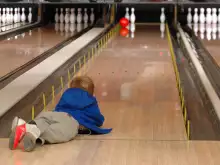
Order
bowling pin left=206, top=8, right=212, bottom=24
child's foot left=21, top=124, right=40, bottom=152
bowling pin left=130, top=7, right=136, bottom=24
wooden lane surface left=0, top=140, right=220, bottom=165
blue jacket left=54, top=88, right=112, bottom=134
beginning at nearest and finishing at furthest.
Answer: wooden lane surface left=0, top=140, right=220, bottom=165
child's foot left=21, top=124, right=40, bottom=152
blue jacket left=54, top=88, right=112, bottom=134
bowling pin left=206, top=8, right=212, bottom=24
bowling pin left=130, top=7, right=136, bottom=24

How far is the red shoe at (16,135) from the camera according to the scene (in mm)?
2467

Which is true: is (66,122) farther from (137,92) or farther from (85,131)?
(137,92)

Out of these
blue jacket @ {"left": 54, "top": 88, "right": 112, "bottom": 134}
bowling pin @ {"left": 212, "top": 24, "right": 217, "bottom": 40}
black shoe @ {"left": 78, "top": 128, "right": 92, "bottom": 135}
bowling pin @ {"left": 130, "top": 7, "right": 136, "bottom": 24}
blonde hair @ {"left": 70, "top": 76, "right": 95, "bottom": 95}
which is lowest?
black shoe @ {"left": 78, "top": 128, "right": 92, "bottom": 135}

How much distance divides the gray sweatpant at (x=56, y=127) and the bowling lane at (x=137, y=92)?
0.13 meters

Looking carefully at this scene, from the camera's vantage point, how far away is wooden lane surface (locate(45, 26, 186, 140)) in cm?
309

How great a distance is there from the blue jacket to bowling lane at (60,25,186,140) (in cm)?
10

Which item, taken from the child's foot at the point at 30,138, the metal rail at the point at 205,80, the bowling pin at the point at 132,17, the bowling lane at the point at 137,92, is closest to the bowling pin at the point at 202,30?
the metal rail at the point at 205,80

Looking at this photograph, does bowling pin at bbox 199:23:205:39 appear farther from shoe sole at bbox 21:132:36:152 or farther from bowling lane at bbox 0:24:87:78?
shoe sole at bbox 21:132:36:152

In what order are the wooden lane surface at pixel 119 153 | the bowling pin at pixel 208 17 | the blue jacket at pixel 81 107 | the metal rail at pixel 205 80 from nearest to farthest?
the wooden lane surface at pixel 119 153 < the blue jacket at pixel 81 107 < the metal rail at pixel 205 80 < the bowling pin at pixel 208 17

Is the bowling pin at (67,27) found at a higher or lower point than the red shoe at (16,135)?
higher

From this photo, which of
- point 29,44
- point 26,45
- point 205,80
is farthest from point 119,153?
point 29,44

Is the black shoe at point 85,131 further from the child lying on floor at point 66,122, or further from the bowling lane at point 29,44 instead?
the bowling lane at point 29,44

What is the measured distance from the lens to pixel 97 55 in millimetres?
6023

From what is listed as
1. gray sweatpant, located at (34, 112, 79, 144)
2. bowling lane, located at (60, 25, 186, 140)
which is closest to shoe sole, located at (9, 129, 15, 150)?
gray sweatpant, located at (34, 112, 79, 144)
